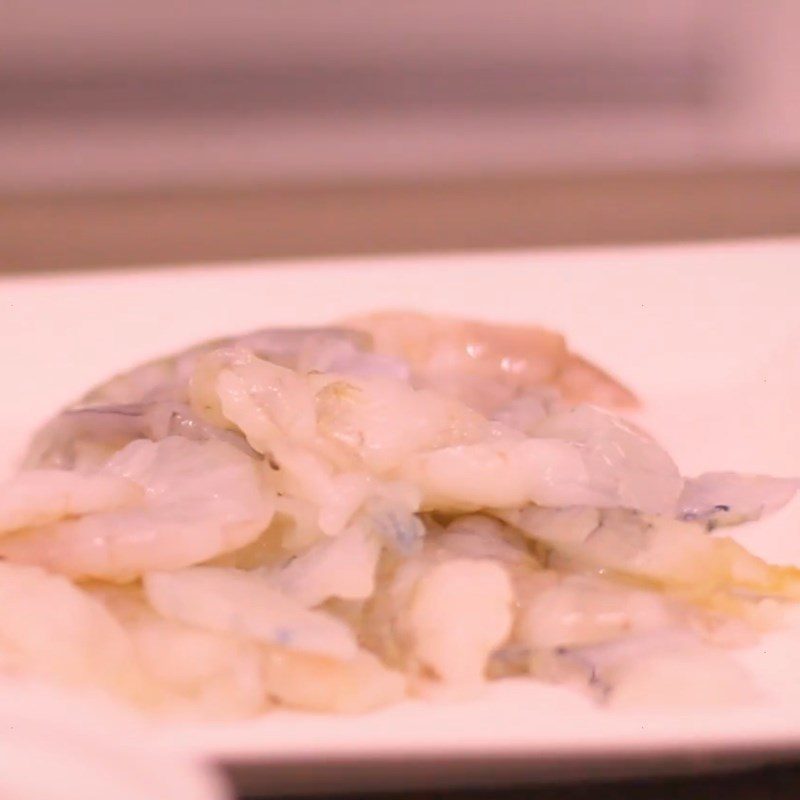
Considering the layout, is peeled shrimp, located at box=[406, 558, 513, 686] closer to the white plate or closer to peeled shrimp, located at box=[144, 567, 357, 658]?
peeled shrimp, located at box=[144, 567, 357, 658]

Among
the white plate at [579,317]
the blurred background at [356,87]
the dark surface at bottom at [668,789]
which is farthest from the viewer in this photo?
the blurred background at [356,87]

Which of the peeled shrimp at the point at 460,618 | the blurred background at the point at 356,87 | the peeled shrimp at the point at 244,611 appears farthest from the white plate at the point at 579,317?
the blurred background at the point at 356,87

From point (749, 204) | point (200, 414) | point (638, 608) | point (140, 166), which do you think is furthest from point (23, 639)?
point (140, 166)

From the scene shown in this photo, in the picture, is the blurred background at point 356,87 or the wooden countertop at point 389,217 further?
the blurred background at point 356,87

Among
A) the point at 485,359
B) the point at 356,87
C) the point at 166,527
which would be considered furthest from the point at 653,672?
the point at 356,87

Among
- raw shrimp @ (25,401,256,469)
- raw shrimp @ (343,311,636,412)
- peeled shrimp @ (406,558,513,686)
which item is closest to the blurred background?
raw shrimp @ (343,311,636,412)

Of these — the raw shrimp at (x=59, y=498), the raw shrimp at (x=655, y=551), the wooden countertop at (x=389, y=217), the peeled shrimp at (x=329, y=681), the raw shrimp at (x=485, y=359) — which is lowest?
the peeled shrimp at (x=329, y=681)

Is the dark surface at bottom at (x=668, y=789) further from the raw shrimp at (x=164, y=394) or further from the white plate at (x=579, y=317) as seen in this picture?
the raw shrimp at (x=164, y=394)
